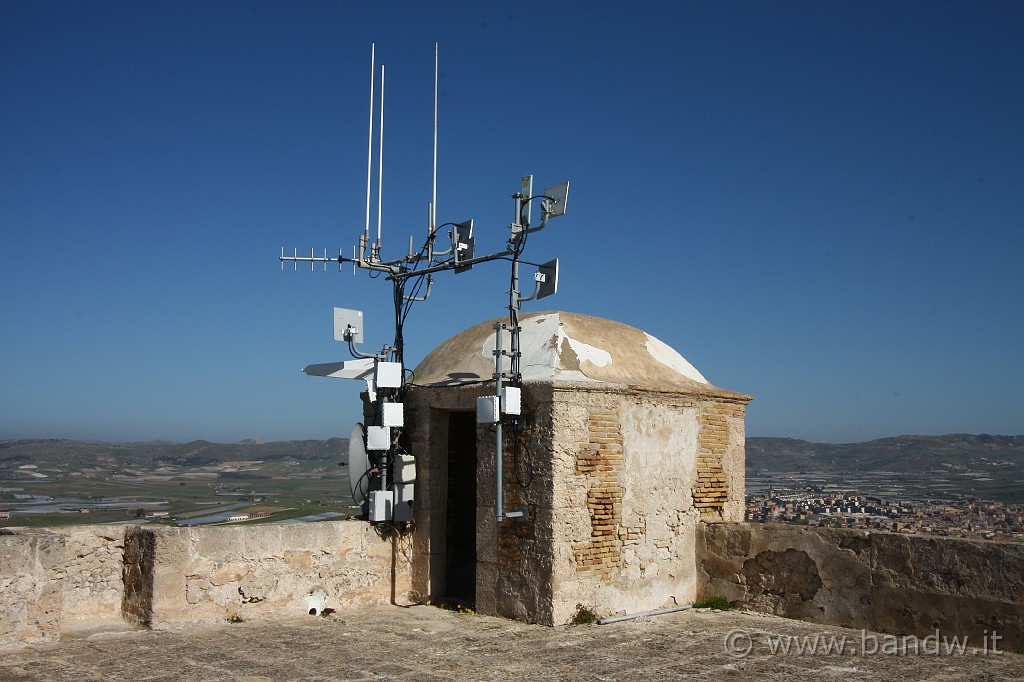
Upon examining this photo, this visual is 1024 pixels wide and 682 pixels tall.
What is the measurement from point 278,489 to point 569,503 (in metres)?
22.7

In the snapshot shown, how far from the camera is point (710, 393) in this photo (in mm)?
9727

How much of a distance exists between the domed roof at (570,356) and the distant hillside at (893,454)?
804 inches

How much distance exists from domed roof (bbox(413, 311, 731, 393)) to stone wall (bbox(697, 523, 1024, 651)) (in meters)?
1.86

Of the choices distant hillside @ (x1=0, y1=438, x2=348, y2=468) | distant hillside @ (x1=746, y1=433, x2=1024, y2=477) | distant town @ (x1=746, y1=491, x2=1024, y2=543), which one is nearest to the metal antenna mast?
distant town @ (x1=746, y1=491, x2=1024, y2=543)

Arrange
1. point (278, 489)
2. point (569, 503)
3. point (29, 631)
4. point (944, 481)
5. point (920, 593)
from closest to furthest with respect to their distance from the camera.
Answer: point (29, 631) < point (920, 593) < point (569, 503) < point (944, 481) < point (278, 489)

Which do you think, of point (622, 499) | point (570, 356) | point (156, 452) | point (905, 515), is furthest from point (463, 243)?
point (156, 452)

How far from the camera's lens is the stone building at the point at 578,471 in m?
8.36

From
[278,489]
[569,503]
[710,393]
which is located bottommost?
[278,489]

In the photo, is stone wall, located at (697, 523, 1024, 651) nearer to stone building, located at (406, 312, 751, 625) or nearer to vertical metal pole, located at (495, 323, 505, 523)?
stone building, located at (406, 312, 751, 625)

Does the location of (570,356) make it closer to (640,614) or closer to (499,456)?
(499,456)

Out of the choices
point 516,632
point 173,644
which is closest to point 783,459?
point 516,632

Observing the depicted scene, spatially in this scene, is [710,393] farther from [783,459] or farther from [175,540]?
[783,459]

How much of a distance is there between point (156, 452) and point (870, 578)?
49112 millimetres

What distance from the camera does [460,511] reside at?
1079cm
